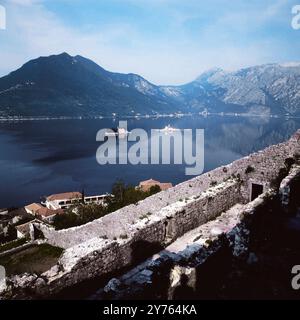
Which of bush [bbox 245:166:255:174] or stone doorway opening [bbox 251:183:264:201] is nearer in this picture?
stone doorway opening [bbox 251:183:264:201]

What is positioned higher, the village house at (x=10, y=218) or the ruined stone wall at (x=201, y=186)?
the ruined stone wall at (x=201, y=186)

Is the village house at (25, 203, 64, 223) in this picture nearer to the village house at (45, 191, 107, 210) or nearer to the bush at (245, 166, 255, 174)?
the village house at (45, 191, 107, 210)

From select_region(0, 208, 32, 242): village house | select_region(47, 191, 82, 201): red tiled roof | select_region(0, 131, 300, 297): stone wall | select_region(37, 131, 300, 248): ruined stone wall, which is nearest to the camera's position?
select_region(0, 131, 300, 297): stone wall

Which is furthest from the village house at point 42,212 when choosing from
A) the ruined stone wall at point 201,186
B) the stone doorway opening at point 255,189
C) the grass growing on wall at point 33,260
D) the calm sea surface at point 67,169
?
the stone doorway opening at point 255,189

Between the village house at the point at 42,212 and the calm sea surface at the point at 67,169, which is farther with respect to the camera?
the calm sea surface at the point at 67,169

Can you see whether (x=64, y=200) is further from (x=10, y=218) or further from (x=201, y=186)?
(x=201, y=186)
